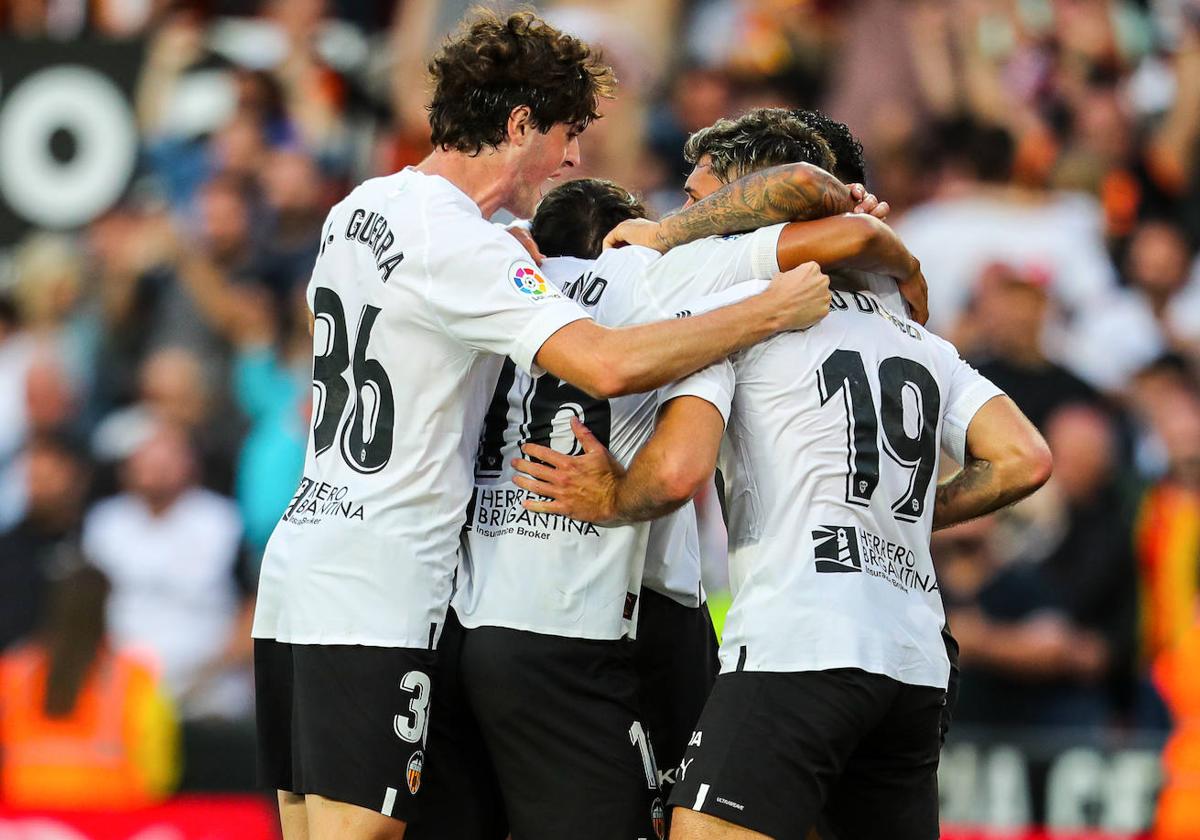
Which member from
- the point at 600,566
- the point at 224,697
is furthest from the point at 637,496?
the point at 224,697

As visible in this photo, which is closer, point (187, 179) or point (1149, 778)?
point (1149, 778)

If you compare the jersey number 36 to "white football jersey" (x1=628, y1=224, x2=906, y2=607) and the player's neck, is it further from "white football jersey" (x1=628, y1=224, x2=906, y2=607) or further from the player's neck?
"white football jersey" (x1=628, y1=224, x2=906, y2=607)

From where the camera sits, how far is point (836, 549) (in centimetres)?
445

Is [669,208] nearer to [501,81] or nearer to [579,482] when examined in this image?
[501,81]

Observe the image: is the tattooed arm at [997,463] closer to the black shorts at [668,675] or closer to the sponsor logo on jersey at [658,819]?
the black shorts at [668,675]

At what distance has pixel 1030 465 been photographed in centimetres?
492

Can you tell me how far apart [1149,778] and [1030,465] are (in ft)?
13.3

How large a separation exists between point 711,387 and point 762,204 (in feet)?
1.84

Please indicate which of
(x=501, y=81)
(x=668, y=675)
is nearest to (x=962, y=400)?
(x=668, y=675)

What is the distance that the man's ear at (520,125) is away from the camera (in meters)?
4.73

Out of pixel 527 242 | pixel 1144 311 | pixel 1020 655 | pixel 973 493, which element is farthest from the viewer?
pixel 1144 311

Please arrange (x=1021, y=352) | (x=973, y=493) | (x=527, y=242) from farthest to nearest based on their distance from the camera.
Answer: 1. (x=1021, y=352)
2. (x=973, y=493)
3. (x=527, y=242)

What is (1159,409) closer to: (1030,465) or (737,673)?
(1030,465)

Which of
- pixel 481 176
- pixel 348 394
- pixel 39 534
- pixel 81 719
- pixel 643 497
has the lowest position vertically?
pixel 81 719
